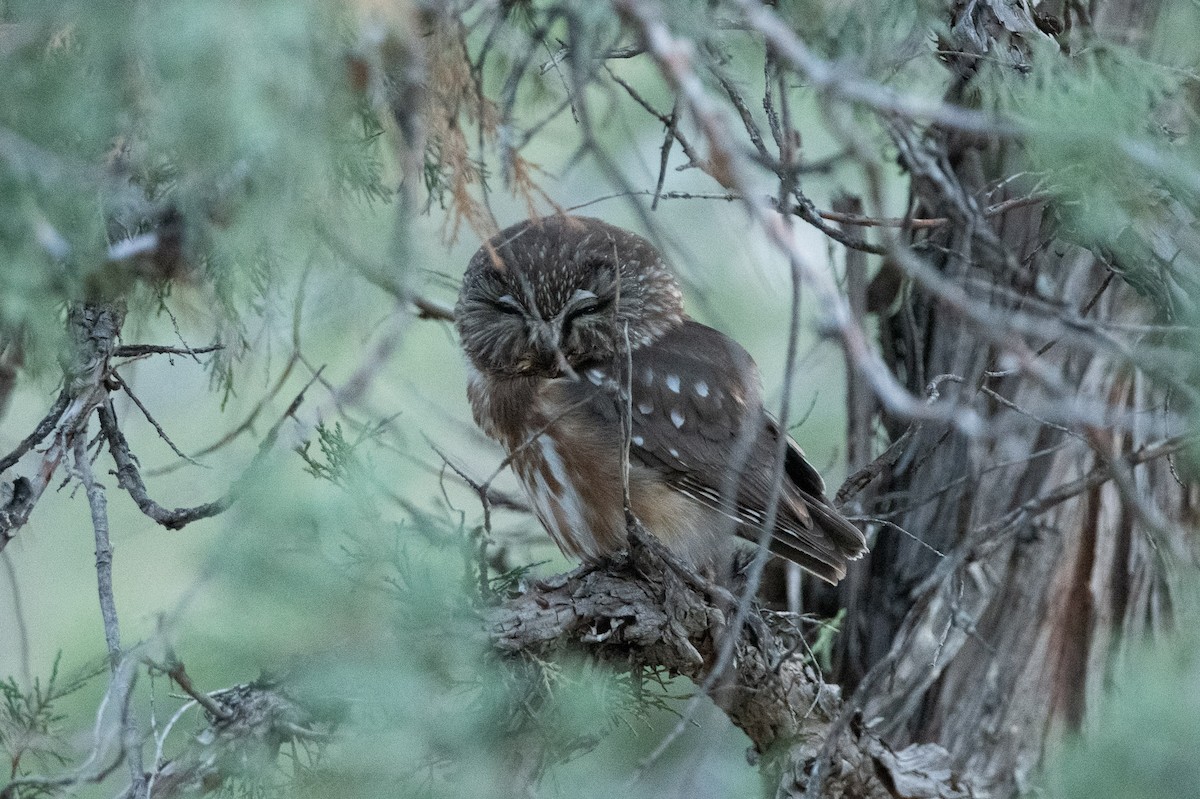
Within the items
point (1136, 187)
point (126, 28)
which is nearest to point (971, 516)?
point (1136, 187)

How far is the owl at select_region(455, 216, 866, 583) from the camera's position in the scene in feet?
11.6

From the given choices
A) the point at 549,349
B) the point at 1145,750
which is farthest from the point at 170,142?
the point at 549,349

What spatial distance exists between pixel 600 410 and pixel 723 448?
0.41m

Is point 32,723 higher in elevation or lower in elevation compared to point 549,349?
lower

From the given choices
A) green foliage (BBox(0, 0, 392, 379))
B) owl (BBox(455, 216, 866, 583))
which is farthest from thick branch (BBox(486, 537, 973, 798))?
green foliage (BBox(0, 0, 392, 379))

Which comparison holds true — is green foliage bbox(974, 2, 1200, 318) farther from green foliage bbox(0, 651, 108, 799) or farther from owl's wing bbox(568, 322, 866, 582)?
green foliage bbox(0, 651, 108, 799)

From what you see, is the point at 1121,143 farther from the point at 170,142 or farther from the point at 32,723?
the point at 32,723

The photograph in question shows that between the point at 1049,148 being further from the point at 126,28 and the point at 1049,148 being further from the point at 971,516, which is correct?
the point at 971,516

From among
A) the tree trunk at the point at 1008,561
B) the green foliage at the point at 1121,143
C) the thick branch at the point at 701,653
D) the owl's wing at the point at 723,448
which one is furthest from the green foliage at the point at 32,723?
the tree trunk at the point at 1008,561

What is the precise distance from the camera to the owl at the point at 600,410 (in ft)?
11.6

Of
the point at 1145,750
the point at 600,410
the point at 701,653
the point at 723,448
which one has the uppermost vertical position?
the point at 600,410

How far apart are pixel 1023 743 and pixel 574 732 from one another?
175 centimetres

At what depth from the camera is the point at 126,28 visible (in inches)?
62.3

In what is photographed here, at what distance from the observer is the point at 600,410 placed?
145 inches
